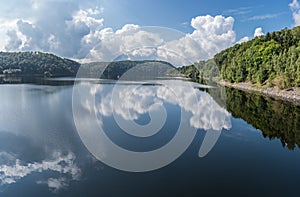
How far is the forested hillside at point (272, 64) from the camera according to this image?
38.9 meters

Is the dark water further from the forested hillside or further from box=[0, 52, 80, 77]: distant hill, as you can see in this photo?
box=[0, 52, 80, 77]: distant hill

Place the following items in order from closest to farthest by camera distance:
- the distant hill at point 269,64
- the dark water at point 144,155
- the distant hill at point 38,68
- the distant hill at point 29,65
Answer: the dark water at point 144,155 → the distant hill at point 269,64 → the distant hill at point 38,68 → the distant hill at point 29,65

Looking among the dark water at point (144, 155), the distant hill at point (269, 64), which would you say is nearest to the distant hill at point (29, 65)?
Result: the distant hill at point (269, 64)

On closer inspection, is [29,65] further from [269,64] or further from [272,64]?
[272,64]

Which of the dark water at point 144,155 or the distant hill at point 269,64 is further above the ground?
the distant hill at point 269,64

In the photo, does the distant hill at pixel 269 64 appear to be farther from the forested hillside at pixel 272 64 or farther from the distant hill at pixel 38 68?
the distant hill at pixel 38 68

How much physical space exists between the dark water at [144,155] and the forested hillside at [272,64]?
18.5m

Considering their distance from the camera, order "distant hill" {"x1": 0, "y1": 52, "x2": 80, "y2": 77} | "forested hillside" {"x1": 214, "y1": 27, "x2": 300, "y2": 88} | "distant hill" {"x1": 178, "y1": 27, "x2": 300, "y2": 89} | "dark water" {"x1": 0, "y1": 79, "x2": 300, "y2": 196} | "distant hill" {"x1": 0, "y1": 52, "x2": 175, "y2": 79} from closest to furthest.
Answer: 1. "dark water" {"x1": 0, "y1": 79, "x2": 300, "y2": 196}
2. "forested hillside" {"x1": 214, "y1": 27, "x2": 300, "y2": 88}
3. "distant hill" {"x1": 178, "y1": 27, "x2": 300, "y2": 89}
4. "distant hill" {"x1": 0, "y1": 52, "x2": 175, "y2": 79}
5. "distant hill" {"x1": 0, "y1": 52, "x2": 80, "y2": 77}

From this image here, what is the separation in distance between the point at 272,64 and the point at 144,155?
42.9 metres

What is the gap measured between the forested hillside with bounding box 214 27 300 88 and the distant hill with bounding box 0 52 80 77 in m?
105

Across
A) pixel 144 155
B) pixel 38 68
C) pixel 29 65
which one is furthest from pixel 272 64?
pixel 29 65

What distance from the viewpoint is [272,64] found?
47062mm

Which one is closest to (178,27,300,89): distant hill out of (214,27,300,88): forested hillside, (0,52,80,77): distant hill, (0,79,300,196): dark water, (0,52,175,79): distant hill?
(214,27,300,88): forested hillside

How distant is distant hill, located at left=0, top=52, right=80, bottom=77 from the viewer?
133625 mm
